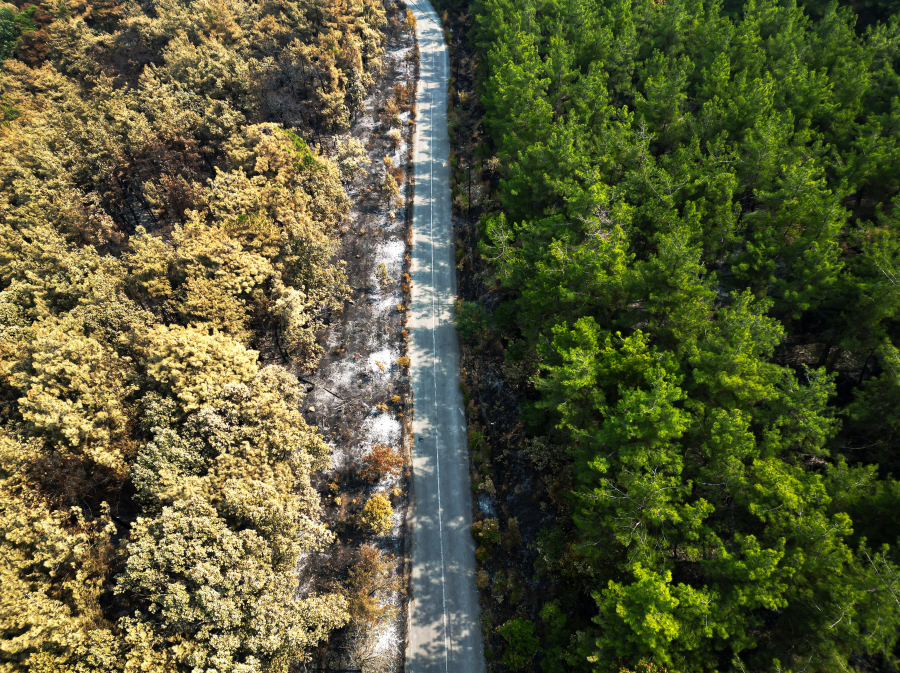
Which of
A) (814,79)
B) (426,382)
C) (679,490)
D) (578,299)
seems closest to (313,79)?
(426,382)

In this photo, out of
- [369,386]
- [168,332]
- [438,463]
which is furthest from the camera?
[369,386]

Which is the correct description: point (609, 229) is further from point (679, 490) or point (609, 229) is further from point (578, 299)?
point (679, 490)

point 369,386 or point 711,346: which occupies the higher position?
point 711,346

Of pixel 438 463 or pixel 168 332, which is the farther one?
pixel 438 463

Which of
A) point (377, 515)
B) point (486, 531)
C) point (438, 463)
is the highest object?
point (438, 463)

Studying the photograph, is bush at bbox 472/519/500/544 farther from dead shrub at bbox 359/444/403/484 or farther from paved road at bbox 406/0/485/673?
dead shrub at bbox 359/444/403/484

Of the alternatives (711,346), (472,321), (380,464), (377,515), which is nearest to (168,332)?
(380,464)

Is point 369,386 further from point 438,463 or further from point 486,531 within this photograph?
Result: point 486,531

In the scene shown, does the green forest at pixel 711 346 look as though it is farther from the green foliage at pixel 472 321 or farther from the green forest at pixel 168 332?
the green forest at pixel 168 332

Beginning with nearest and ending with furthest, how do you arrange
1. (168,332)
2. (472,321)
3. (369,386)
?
(168,332)
(369,386)
(472,321)
